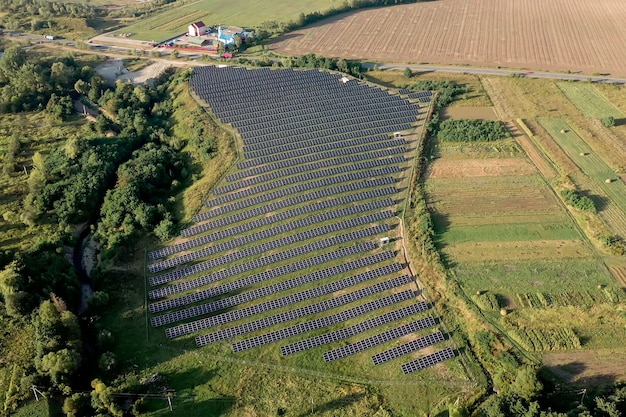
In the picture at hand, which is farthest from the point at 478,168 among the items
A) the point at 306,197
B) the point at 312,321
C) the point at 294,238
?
the point at 312,321

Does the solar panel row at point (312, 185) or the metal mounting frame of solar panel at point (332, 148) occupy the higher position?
the metal mounting frame of solar panel at point (332, 148)

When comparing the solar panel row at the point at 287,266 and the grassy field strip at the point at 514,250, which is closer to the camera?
the solar panel row at the point at 287,266

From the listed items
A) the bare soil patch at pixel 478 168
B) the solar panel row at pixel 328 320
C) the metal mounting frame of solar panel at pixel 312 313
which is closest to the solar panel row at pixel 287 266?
the metal mounting frame of solar panel at pixel 312 313

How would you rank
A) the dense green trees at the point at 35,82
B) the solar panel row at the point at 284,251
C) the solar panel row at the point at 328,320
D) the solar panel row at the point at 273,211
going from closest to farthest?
1. the solar panel row at the point at 328,320
2. the solar panel row at the point at 284,251
3. the solar panel row at the point at 273,211
4. the dense green trees at the point at 35,82

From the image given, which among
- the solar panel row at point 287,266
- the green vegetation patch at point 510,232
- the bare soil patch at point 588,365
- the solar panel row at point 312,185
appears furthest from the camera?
the solar panel row at point 312,185

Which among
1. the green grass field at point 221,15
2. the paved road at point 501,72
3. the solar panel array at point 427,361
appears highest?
the green grass field at point 221,15

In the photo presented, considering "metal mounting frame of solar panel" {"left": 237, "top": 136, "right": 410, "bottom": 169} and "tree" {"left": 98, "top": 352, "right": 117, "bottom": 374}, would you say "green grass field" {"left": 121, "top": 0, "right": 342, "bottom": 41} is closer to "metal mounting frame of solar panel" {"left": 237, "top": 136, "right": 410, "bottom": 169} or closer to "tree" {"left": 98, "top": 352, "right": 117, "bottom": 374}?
"metal mounting frame of solar panel" {"left": 237, "top": 136, "right": 410, "bottom": 169}

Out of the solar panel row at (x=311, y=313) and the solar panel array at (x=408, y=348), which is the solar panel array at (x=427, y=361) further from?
the solar panel row at (x=311, y=313)
